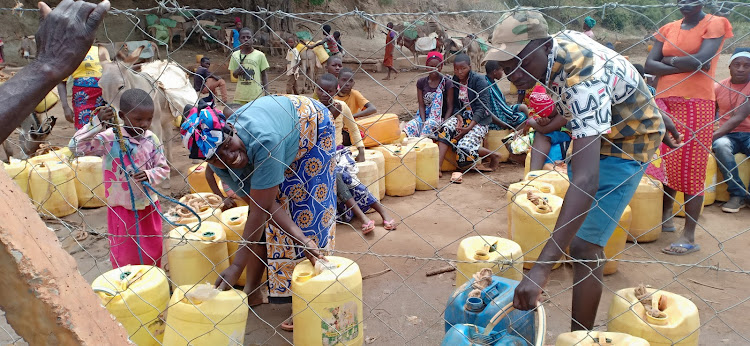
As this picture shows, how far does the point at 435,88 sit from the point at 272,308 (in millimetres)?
3796

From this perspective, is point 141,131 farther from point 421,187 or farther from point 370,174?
point 421,187

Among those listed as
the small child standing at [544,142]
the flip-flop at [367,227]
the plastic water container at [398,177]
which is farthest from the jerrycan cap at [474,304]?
the plastic water container at [398,177]

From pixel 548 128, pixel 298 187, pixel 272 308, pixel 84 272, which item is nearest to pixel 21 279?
pixel 298 187

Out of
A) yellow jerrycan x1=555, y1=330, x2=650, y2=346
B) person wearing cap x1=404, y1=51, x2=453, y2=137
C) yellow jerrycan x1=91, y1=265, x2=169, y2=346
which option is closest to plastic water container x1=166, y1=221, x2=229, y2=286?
yellow jerrycan x1=91, y1=265, x2=169, y2=346

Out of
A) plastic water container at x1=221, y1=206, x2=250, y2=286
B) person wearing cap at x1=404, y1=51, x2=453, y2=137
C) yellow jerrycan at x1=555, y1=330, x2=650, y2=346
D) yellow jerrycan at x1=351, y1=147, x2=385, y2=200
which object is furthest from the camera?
person wearing cap at x1=404, y1=51, x2=453, y2=137

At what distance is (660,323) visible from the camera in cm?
233

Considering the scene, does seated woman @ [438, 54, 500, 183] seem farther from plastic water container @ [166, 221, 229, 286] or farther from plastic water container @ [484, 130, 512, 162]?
plastic water container @ [166, 221, 229, 286]

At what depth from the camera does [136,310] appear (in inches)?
105

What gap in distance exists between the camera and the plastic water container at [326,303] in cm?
263

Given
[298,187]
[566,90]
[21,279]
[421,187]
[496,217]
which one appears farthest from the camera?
[421,187]

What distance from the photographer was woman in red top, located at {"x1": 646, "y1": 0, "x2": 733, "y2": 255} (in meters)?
3.85

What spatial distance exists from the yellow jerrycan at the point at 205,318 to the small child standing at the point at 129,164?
904 mm

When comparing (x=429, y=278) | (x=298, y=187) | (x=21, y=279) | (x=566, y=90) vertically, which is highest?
(x=566, y=90)

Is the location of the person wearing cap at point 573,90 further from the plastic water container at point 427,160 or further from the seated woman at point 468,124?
the seated woman at point 468,124
